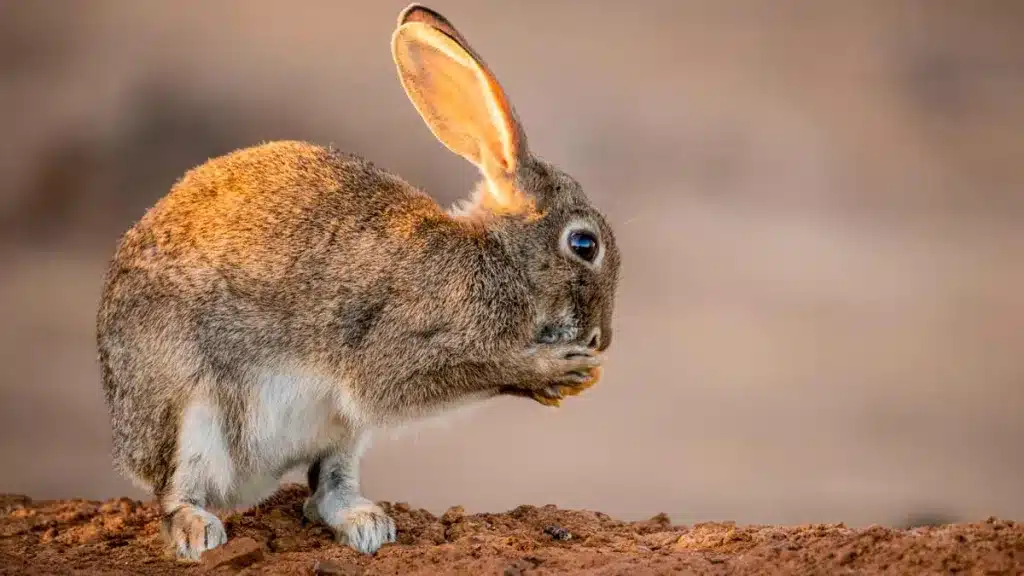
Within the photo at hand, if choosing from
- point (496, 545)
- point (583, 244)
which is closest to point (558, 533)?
point (496, 545)

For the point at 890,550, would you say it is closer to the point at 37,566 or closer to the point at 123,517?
the point at 37,566

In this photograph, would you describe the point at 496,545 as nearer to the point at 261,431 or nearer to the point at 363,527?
the point at 363,527

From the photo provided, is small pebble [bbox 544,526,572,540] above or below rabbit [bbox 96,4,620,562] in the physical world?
below

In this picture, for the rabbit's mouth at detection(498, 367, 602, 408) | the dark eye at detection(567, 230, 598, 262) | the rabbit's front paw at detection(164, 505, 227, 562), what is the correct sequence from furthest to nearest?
the dark eye at detection(567, 230, 598, 262) → the rabbit's mouth at detection(498, 367, 602, 408) → the rabbit's front paw at detection(164, 505, 227, 562)

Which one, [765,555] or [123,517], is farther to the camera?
[123,517]

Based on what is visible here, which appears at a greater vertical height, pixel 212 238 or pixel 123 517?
pixel 212 238

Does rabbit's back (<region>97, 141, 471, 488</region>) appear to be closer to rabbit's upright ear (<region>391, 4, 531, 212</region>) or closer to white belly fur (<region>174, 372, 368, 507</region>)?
white belly fur (<region>174, 372, 368, 507</region>)

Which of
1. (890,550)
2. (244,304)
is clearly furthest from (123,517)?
(890,550)

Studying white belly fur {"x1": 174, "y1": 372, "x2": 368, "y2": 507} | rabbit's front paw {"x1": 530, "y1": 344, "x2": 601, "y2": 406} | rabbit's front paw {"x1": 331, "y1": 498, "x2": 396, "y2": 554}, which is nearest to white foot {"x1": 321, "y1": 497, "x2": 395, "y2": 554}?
rabbit's front paw {"x1": 331, "y1": 498, "x2": 396, "y2": 554}

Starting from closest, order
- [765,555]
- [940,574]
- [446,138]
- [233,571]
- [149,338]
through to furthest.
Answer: [940,574] < [765,555] < [233,571] < [149,338] < [446,138]
